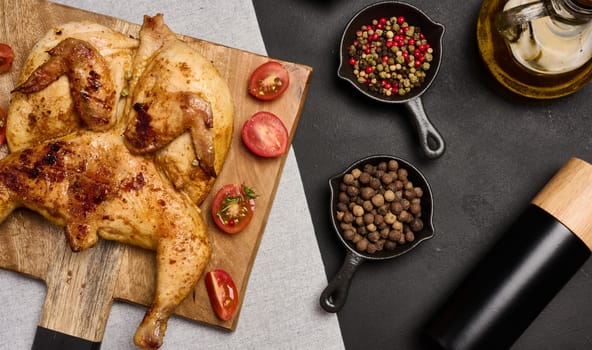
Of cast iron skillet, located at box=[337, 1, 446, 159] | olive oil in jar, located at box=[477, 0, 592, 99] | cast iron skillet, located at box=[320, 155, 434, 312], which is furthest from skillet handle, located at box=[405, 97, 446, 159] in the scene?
olive oil in jar, located at box=[477, 0, 592, 99]

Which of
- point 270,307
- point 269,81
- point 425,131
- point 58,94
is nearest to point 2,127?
point 58,94

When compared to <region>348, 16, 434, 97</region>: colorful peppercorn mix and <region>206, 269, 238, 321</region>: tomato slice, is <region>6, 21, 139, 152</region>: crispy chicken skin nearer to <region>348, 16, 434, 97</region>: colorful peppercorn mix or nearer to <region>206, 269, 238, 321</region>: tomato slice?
<region>206, 269, 238, 321</region>: tomato slice

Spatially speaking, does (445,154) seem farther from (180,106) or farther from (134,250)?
(134,250)

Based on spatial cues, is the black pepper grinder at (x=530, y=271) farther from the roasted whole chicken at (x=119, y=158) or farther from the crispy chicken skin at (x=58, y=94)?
the crispy chicken skin at (x=58, y=94)

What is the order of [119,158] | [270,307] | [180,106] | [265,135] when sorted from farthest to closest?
[270,307]
[265,135]
[119,158]
[180,106]

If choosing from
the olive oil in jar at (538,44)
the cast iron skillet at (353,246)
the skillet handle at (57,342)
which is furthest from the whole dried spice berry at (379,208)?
the skillet handle at (57,342)

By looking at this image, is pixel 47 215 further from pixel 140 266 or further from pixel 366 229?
pixel 366 229
